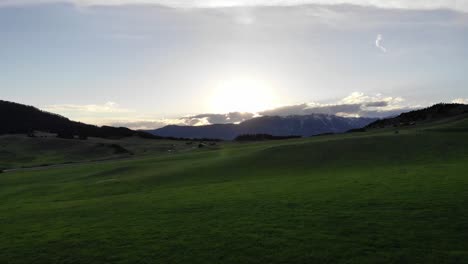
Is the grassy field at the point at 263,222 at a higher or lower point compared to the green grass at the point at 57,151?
lower

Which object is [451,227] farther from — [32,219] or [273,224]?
[32,219]

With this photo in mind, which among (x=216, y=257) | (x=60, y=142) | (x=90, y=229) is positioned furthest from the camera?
(x=60, y=142)

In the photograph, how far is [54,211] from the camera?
32156 mm

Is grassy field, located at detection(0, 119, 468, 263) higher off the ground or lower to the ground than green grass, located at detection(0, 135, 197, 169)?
lower

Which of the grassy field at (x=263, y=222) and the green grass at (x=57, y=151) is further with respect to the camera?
the green grass at (x=57, y=151)

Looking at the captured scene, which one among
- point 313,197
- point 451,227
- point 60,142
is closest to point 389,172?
point 313,197

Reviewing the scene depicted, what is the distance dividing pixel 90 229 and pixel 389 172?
103ft

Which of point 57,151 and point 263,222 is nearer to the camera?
point 263,222

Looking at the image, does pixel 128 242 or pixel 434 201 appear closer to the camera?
pixel 128 242

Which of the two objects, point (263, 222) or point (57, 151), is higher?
point (57, 151)

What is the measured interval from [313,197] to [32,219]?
71.4ft

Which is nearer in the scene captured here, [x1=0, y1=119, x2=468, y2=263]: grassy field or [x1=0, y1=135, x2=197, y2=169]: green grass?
[x1=0, y1=119, x2=468, y2=263]: grassy field

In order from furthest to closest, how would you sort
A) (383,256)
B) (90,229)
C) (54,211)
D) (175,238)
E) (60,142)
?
(60,142) → (54,211) → (90,229) → (175,238) → (383,256)

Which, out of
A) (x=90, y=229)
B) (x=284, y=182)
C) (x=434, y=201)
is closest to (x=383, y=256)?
(x=434, y=201)
